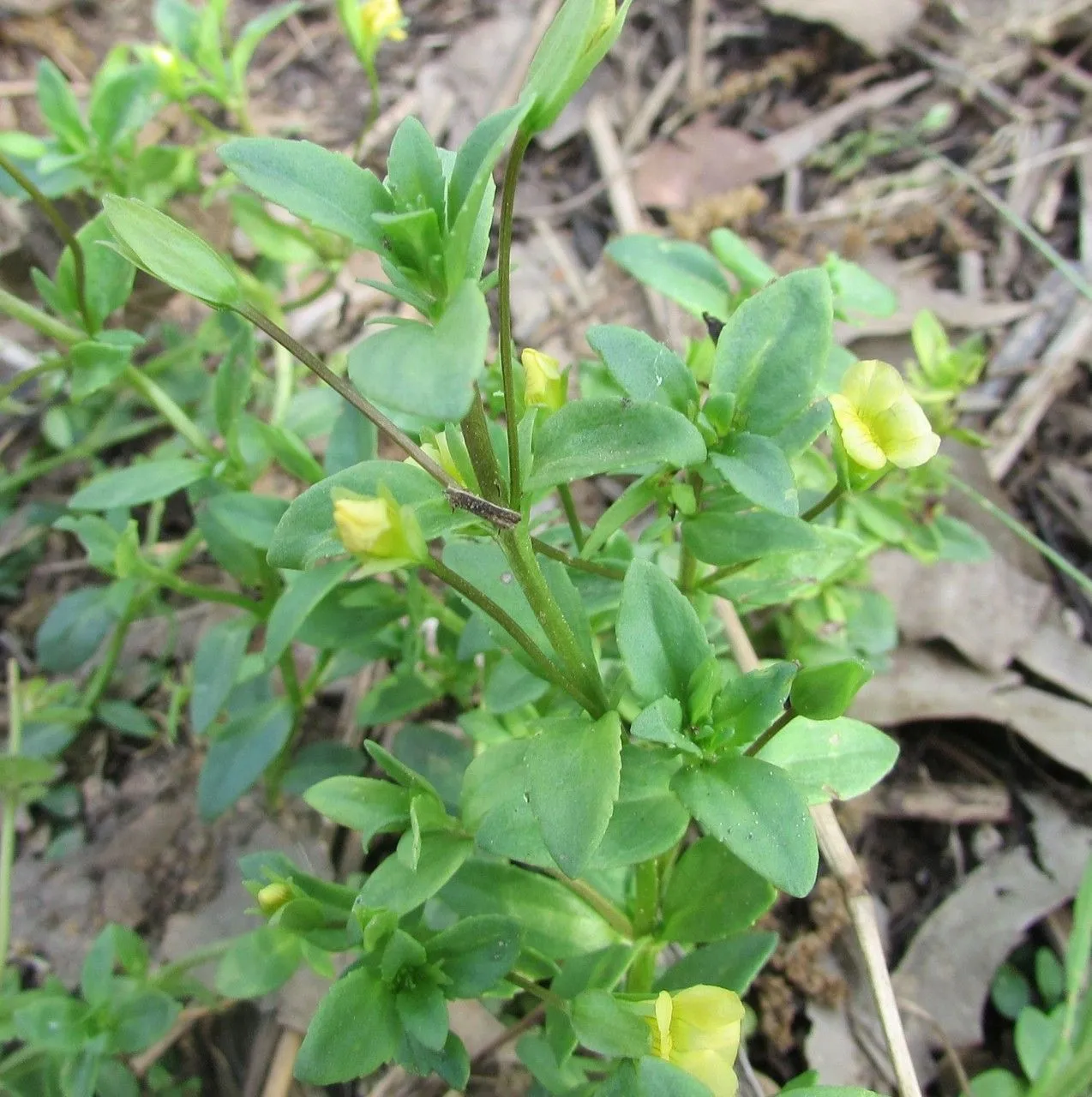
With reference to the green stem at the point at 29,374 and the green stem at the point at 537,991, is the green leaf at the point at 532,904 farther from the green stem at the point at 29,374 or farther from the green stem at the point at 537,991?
the green stem at the point at 29,374

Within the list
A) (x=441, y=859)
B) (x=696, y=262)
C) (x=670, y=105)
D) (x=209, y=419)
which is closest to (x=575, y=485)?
(x=696, y=262)

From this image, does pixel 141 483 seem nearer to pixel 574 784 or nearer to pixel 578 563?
pixel 578 563

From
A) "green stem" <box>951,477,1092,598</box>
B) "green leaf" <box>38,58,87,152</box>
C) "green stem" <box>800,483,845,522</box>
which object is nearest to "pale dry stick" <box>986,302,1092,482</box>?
"green stem" <box>951,477,1092,598</box>

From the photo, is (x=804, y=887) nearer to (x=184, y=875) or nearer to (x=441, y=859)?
(x=441, y=859)

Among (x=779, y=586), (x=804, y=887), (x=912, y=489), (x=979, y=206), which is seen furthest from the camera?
(x=979, y=206)

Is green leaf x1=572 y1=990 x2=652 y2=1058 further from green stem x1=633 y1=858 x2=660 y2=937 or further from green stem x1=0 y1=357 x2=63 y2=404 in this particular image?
green stem x1=0 y1=357 x2=63 y2=404

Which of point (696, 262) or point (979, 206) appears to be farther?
point (979, 206)
